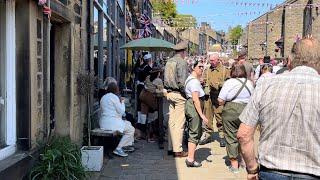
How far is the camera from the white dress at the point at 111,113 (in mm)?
8359

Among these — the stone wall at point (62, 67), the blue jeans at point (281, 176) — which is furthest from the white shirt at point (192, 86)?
the blue jeans at point (281, 176)

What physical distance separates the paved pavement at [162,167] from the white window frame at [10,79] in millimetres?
2062

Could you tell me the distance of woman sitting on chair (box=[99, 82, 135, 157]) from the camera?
329 inches

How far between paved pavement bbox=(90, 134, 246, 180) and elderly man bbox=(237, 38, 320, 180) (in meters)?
3.96

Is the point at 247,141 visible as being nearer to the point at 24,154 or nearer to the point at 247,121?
the point at 247,121

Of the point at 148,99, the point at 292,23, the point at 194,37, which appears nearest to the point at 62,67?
the point at 148,99

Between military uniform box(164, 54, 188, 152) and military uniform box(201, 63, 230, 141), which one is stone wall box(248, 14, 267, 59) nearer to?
military uniform box(201, 63, 230, 141)

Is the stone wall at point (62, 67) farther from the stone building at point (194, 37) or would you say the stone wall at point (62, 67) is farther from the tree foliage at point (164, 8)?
the stone building at point (194, 37)

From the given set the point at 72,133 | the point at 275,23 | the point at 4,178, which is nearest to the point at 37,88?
the point at 4,178

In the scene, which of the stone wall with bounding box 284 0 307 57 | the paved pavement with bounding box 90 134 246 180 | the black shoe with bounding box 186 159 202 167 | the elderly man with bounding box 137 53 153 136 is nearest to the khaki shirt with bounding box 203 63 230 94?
the paved pavement with bounding box 90 134 246 180

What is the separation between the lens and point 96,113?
938 cm

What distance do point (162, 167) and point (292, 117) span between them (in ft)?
15.9

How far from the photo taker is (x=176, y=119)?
848 centimetres

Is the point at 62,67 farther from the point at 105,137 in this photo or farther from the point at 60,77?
the point at 105,137
